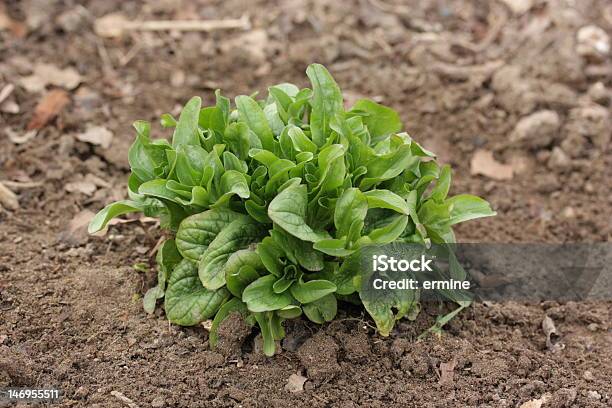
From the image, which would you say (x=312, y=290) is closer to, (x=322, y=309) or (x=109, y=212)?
(x=322, y=309)

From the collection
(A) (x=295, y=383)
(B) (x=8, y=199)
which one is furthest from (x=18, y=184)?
(A) (x=295, y=383)

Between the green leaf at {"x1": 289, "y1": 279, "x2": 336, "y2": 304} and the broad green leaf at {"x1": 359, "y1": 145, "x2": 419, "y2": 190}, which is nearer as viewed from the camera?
the green leaf at {"x1": 289, "y1": 279, "x2": 336, "y2": 304}

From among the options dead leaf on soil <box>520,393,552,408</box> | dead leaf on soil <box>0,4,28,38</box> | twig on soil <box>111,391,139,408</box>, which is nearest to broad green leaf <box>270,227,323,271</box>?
twig on soil <box>111,391,139,408</box>

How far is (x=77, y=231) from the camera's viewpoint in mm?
3908

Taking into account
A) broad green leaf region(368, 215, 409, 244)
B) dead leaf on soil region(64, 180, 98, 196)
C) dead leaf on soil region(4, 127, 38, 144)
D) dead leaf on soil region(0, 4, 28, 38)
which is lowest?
dead leaf on soil region(64, 180, 98, 196)

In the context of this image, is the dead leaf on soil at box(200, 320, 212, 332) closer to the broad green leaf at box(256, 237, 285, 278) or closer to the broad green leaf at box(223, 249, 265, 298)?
the broad green leaf at box(223, 249, 265, 298)

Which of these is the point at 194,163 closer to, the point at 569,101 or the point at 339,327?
the point at 339,327

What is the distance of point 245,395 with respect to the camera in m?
3.13

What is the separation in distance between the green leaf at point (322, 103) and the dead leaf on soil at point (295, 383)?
0.93 m

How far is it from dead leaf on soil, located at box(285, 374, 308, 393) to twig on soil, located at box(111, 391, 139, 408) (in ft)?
1.91

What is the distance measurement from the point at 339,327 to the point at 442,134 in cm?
200

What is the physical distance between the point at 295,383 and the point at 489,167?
2200 mm

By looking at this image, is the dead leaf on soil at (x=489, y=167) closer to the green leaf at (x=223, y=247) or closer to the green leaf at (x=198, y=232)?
the green leaf at (x=223, y=247)

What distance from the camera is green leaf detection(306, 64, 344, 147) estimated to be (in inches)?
133
